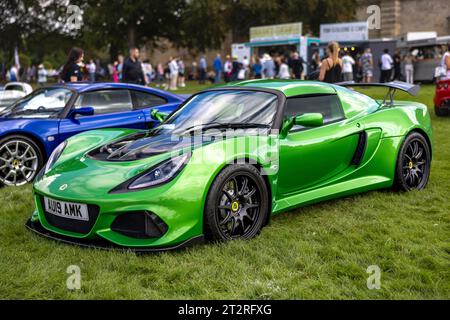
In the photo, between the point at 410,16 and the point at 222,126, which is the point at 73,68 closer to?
the point at 222,126

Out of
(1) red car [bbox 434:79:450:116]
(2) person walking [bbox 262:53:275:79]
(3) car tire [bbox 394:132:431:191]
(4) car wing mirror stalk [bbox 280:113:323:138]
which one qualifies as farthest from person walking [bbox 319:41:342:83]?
(2) person walking [bbox 262:53:275:79]

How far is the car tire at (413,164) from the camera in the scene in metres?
5.41

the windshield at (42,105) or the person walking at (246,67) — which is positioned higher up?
the windshield at (42,105)

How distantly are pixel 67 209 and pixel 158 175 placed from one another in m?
0.71

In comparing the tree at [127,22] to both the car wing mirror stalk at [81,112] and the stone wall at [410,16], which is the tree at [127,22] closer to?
the stone wall at [410,16]

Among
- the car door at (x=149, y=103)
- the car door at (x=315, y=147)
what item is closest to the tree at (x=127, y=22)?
the car door at (x=149, y=103)

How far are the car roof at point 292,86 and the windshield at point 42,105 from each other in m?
2.75

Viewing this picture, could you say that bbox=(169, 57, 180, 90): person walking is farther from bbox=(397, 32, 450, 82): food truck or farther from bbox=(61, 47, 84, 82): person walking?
bbox=(61, 47, 84, 82): person walking

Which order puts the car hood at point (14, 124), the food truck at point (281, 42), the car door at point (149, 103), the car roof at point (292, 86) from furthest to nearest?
the food truck at point (281, 42)
the car door at point (149, 103)
the car hood at point (14, 124)
the car roof at point (292, 86)

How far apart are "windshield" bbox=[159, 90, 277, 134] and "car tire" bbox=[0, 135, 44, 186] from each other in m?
2.21

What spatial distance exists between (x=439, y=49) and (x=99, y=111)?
21442 millimetres

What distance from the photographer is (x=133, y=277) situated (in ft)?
11.4

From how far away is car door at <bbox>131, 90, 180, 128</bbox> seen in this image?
7.33m
